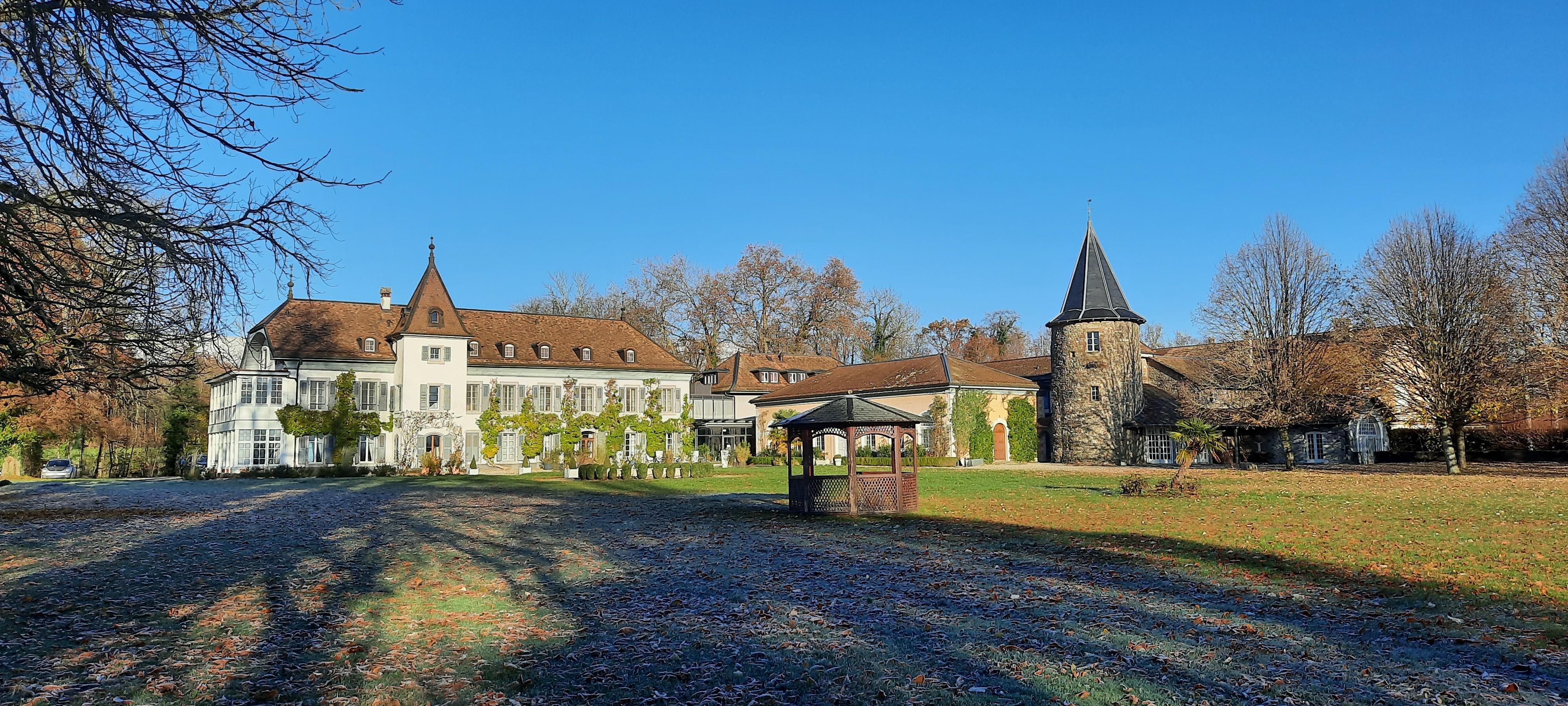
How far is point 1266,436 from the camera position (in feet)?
154

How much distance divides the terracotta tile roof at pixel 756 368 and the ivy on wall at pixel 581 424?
19.8 ft

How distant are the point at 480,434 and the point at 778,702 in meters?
41.4

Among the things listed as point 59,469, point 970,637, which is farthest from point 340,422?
point 970,637

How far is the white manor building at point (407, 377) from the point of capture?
138ft

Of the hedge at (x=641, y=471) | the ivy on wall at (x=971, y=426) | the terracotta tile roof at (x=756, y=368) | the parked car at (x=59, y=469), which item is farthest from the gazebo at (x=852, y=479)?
the parked car at (x=59, y=469)

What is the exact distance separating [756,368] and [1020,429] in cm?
1678

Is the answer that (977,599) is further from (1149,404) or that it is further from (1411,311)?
(1149,404)

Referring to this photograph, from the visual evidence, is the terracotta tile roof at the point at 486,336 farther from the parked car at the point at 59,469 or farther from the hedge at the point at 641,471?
the parked car at the point at 59,469

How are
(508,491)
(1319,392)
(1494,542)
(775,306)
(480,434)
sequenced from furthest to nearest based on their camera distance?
(775,306), (480,434), (1319,392), (508,491), (1494,542)

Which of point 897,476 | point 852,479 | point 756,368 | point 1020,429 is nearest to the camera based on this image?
point 852,479

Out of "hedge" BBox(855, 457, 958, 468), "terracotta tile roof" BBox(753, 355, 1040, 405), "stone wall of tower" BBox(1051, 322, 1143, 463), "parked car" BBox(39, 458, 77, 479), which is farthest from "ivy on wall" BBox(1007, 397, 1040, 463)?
"parked car" BBox(39, 458, 77, 479)

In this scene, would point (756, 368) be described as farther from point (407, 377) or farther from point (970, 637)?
point (970, 637)

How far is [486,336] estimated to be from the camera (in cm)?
4794

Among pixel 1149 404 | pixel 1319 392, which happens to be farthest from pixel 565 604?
pixel 1149 404
